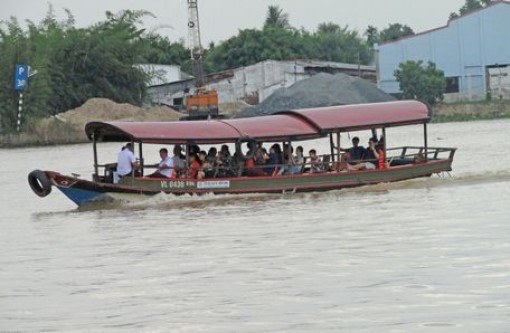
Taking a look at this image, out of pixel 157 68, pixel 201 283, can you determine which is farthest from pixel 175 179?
pixel 157 68

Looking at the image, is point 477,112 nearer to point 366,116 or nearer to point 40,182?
point 366,116

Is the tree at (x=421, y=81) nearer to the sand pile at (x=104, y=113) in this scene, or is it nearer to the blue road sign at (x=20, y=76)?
the sand pile at (x=104, y=113)

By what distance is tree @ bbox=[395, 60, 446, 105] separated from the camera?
2331 inches

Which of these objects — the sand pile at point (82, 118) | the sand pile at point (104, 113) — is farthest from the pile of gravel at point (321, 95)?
the sand pile at point (82, 118)

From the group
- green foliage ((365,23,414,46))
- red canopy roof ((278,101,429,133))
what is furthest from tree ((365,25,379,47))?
red canopy roof ((278,101,429,133))

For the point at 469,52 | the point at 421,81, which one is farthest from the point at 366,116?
the point at 469,52

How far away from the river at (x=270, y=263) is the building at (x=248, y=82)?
47.0 m

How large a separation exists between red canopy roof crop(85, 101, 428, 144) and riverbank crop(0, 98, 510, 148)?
3359 cm

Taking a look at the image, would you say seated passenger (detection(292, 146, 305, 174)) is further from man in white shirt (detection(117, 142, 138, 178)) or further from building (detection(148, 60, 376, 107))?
building (detection(148, 60, 376, 107))

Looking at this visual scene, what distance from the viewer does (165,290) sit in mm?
10977

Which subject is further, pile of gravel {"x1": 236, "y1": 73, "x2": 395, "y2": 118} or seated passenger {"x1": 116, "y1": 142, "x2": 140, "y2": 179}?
pile of gravel {"x1": 236, "y1": 73, "x2": 395, "y2": 118}

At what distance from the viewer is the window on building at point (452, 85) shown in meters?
62.4

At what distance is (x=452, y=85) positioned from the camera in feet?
206

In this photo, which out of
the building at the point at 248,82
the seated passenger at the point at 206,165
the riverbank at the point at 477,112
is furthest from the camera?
the building at the point at 248,82
